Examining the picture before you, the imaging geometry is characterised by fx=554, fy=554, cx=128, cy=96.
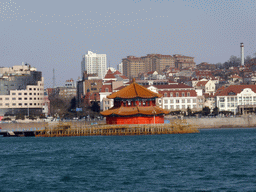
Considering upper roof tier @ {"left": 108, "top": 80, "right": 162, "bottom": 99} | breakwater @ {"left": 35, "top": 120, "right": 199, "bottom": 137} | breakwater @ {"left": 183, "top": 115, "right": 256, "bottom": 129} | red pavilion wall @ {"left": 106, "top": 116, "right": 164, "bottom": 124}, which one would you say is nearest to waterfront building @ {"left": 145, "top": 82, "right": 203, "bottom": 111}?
breakwater @ {"left": 183, "top": 115, "right": 256, "bottom": 129}

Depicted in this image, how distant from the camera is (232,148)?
58375 mm

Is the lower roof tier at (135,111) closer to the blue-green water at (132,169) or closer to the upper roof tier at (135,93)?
the upper roof tier at (135,93)

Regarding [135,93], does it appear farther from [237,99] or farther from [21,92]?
[21,92]

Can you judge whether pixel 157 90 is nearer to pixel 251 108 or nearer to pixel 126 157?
pixel 251 108

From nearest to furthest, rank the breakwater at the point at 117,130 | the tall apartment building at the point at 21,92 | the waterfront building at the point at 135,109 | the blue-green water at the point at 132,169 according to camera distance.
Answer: the blue-green water at the point at 132,169
the breakwater at the point at 117,130
the waterfront building at the point at 135,109
the tall apartment building at the point at 21,92

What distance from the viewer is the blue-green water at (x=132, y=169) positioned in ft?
113

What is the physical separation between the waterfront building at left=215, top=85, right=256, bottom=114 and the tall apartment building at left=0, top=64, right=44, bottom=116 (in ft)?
174

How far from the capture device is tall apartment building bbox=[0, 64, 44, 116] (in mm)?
155750

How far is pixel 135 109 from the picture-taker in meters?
89.2

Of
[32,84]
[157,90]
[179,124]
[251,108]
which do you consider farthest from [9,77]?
[179,124]

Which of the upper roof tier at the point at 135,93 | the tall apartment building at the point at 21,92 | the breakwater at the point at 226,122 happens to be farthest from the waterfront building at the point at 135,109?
the tall apartment building at the point at 21,92

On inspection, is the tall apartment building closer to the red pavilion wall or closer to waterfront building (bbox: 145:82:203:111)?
waterfront building (bbox: 145:82:203:111)

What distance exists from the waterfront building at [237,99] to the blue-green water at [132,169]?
76.2 metres

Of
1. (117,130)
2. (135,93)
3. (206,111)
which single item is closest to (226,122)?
(206,111)
